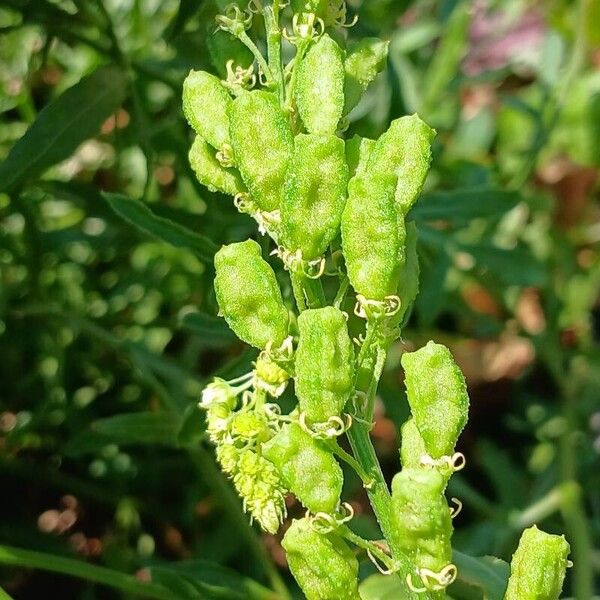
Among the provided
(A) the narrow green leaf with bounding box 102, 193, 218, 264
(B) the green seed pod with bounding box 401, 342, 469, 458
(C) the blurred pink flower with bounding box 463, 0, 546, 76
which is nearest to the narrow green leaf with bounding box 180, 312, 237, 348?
(A) the narrow green leaf with bounding box 102, 193, 218, 264

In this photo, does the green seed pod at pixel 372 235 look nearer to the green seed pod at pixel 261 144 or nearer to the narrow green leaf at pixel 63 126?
the green seed pod at pixel 261 144

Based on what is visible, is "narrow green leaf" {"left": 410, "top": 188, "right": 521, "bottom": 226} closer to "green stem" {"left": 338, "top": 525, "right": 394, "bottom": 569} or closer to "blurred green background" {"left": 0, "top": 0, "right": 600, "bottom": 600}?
"blurred green background" {"left": 0, "top": 0, "right": 600, "bottom": 600}

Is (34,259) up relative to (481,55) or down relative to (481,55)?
up

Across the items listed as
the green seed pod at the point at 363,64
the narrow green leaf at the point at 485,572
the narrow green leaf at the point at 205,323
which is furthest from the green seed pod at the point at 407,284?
the narrow green leaf at the point at 205,323

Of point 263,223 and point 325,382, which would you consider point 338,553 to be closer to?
point 325,382

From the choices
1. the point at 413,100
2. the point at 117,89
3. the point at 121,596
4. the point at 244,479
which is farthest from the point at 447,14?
the point at 244,479

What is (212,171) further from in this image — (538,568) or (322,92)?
(538,568)

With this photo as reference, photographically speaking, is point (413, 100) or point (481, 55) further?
point (481, 55)
